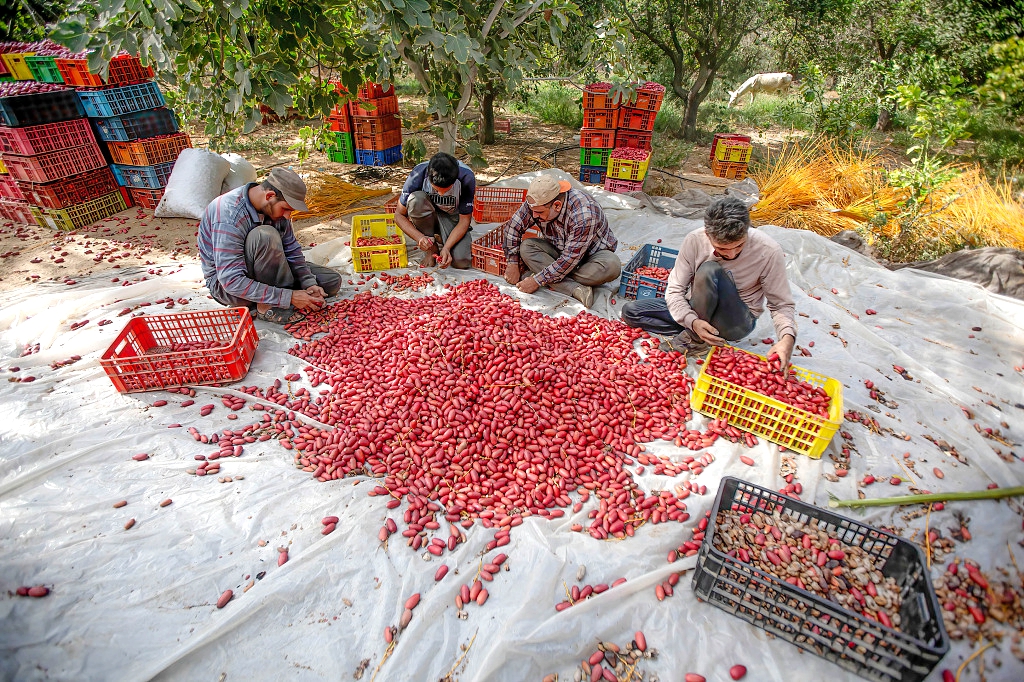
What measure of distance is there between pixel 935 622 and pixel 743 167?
23.8ft

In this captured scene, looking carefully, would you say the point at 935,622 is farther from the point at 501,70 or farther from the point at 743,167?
the point at 743,167

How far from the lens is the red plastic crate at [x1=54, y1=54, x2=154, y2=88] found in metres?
5.53

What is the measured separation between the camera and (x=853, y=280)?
4.62 meters

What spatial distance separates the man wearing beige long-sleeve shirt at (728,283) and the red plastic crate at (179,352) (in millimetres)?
2881

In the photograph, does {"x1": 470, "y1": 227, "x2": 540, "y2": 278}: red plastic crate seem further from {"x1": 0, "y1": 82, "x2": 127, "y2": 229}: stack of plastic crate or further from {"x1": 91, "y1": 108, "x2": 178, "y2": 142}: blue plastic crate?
{"x1": 0, "y1": 82, "x2": 127, "y2": 229}: stack of plastic crate

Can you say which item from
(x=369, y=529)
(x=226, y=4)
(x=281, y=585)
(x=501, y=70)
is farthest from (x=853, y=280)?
(x=226, y=4)

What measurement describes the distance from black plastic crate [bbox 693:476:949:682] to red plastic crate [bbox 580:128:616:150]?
19.3ft

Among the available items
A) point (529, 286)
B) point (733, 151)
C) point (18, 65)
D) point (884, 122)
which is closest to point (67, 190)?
point (18, 65)

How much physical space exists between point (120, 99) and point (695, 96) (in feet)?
29.9

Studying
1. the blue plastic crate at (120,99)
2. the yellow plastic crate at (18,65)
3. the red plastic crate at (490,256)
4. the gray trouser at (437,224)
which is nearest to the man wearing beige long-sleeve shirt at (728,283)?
the red plastic crate at (490,256)

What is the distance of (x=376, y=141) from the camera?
7.59 metres

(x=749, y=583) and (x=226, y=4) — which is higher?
(x=226, y=4)

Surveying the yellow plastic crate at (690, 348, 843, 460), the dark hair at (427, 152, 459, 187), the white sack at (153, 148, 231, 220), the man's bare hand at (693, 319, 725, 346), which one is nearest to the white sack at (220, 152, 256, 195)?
the white sack at (153, 148, 231, 220)

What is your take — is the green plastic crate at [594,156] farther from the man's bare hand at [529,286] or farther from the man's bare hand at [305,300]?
the man's bare hand at [305,300]
